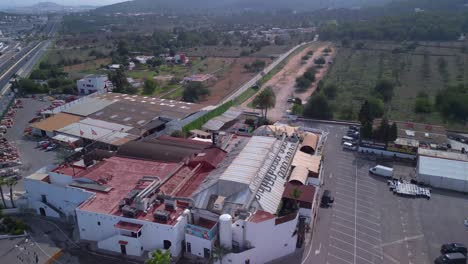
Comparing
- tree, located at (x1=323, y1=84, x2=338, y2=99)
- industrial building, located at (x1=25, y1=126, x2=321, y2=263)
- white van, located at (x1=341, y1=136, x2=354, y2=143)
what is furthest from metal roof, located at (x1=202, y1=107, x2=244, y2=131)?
tree, located at (x1=323, y1=84, x2=338, y2=99)

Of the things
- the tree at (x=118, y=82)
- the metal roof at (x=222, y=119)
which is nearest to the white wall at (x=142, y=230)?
the metal roof at (x=222, y=119)

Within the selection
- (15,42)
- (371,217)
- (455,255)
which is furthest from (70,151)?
(15,42)

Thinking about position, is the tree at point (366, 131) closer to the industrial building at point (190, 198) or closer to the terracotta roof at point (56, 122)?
the industrial building at point (190, 198)

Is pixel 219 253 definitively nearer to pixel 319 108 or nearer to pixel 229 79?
pixel 319 108

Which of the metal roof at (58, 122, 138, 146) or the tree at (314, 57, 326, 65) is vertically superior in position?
the tree at (314, 57, 326, 65)

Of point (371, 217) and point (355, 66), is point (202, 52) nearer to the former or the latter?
point (355, 66)

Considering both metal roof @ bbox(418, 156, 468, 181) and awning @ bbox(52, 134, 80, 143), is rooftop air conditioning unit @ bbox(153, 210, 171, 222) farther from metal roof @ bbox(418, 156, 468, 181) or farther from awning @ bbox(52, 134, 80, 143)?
metal roof @ bbox(418, 156, 468, 181)
